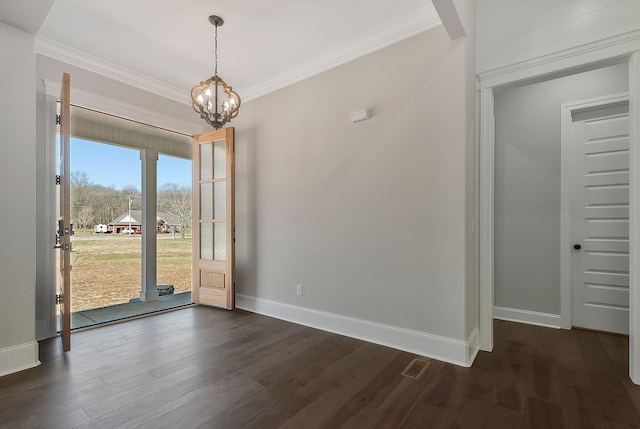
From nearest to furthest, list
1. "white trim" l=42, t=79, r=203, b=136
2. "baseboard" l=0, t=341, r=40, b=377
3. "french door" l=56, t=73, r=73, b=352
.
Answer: "baseboard" l=0, t=341, r=40, b=377, "french door" l=56, t=73, r=73, b=352, "white trim" l=42, t=79, r=203, b=136

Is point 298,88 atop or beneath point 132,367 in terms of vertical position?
atop

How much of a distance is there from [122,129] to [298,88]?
3.29 m

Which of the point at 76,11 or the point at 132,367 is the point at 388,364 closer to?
the point at 132,367

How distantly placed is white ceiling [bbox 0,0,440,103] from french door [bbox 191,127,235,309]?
101 cm

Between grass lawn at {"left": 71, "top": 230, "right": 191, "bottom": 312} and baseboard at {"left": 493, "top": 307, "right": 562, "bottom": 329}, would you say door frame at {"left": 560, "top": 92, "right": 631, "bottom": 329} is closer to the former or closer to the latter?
baseboard at {"left": 493, "top": 307, "right": 562, "bottom": 329}

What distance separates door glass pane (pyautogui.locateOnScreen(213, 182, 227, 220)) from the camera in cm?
439

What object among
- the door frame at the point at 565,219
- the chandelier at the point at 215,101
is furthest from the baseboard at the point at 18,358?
the door frame at the point at 565,219

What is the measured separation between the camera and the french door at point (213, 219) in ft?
13.7

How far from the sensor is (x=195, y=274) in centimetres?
452

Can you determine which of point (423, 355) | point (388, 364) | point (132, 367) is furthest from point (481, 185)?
point (132, 367)

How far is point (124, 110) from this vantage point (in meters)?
3.75

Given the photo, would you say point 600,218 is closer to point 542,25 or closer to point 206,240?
point 542,25

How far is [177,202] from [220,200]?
10.7ft

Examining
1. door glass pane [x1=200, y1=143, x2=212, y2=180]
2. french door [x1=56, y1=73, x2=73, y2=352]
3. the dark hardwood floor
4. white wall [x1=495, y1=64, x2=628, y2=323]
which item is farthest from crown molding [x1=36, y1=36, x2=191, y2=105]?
white wall [x1=495, y1=64, x2=628, y2=323]
